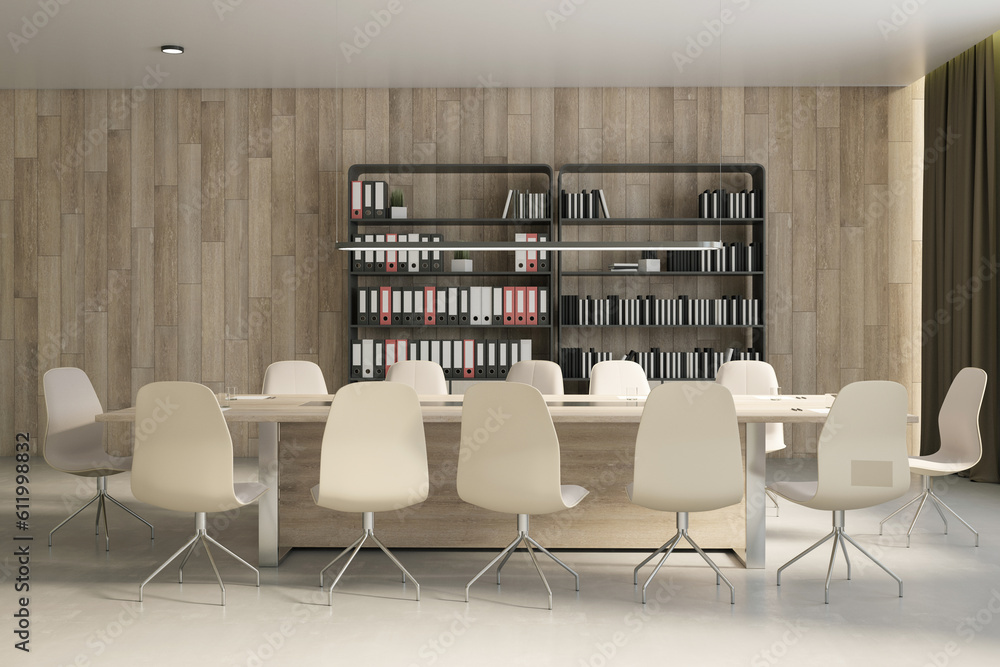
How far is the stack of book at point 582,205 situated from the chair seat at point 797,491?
10.3 feet

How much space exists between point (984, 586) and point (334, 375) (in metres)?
4.69

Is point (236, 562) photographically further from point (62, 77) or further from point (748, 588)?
point (62, 77)

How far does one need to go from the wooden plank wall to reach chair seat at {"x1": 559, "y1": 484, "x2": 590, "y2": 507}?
3535 mm

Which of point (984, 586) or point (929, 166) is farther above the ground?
point (929, 166)

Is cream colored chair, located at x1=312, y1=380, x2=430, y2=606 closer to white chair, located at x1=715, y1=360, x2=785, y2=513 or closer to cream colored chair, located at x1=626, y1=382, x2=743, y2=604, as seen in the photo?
cream colored chair, located at x1=626, y1=382, x2=743, y2=604

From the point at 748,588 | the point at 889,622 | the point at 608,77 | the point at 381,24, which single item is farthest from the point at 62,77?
the point at 889,622

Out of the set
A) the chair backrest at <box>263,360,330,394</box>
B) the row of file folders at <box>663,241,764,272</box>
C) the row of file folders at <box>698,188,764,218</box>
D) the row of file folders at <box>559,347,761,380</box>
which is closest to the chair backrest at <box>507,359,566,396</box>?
the chair backrest at <box>263,360,330,394</box>

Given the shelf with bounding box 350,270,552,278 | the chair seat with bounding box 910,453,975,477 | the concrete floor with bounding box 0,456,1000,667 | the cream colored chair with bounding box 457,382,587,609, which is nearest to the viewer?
the concrete floor with bounding box 0,456,1000,667

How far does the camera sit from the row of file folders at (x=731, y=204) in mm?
6074

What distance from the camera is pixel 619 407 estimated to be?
373cm

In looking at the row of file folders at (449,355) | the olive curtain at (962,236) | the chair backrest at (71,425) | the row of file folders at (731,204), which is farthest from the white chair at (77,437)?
the olive curtain at (962,236)

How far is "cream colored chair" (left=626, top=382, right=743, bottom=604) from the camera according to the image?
3.05 meters

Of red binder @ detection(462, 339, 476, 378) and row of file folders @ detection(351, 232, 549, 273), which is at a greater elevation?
row of file folders @ detection(351, 232, 549, 273)

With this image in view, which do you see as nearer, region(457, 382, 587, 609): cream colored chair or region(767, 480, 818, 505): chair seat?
region(457, 382, 587, 609): cream colored chair
